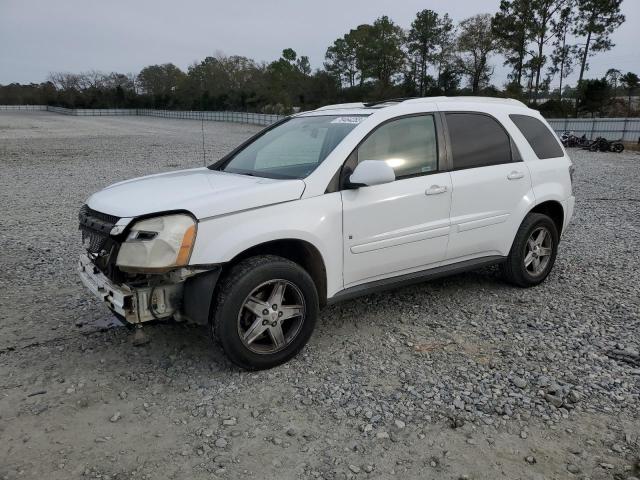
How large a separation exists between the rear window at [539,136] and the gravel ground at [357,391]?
1.34 metres

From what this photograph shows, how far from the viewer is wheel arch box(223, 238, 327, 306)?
356 centimetres

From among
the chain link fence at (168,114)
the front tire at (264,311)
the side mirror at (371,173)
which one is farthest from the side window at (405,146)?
the chain link fence at (168,114)

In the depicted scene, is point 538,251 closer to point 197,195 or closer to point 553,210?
point 553,210

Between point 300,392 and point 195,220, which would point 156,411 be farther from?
point 195,220

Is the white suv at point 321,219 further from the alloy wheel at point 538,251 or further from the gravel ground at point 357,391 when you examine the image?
the gravel ground at point 357,391

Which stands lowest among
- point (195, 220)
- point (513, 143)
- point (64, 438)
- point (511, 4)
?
point (64, 438)

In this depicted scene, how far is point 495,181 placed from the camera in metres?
4.61

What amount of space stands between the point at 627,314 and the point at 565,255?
6.16ft

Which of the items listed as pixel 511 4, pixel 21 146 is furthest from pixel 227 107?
pixel 21 146

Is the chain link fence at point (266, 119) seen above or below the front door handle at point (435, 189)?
above

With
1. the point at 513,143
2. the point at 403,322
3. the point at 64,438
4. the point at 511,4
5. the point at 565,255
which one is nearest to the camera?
the point at 64,438

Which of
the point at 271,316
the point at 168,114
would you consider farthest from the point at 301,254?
the point at 168,114

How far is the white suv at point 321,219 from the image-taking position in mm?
3270

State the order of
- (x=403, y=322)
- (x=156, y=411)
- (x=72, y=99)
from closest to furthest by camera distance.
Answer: (x=156, y=411), (x=403, y=322), (x=72, y=99)
